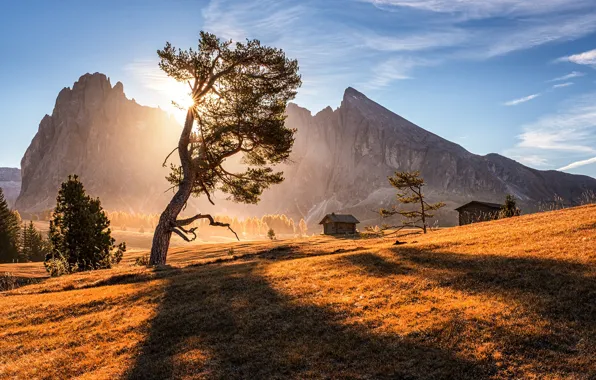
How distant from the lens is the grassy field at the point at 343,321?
25.3ft

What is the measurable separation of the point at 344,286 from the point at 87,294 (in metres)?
11.4

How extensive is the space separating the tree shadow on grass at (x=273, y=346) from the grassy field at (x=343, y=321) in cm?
4

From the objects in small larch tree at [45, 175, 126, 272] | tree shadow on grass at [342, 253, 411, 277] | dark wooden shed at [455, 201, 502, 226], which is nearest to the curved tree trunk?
small larch tree at [45, 175, 126, 272]

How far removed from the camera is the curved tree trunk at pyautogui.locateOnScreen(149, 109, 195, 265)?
2478cm

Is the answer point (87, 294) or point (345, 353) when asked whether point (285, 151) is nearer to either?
point (87, 294)

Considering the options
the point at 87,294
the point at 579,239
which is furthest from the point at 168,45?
the point at 579,239

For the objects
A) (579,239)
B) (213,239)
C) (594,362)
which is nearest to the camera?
(594,362)

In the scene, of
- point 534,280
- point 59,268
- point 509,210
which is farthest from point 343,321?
point 509,210

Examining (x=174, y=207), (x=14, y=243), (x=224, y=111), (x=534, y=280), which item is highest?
(x=224, y=111)

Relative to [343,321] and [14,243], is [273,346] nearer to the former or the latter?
[343,321]

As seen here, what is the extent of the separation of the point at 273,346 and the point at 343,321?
2.14 metres

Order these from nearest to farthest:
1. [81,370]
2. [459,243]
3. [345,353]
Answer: [345,353]
[81,370]
[459,243]

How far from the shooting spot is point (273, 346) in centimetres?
915

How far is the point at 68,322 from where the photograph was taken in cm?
1272
